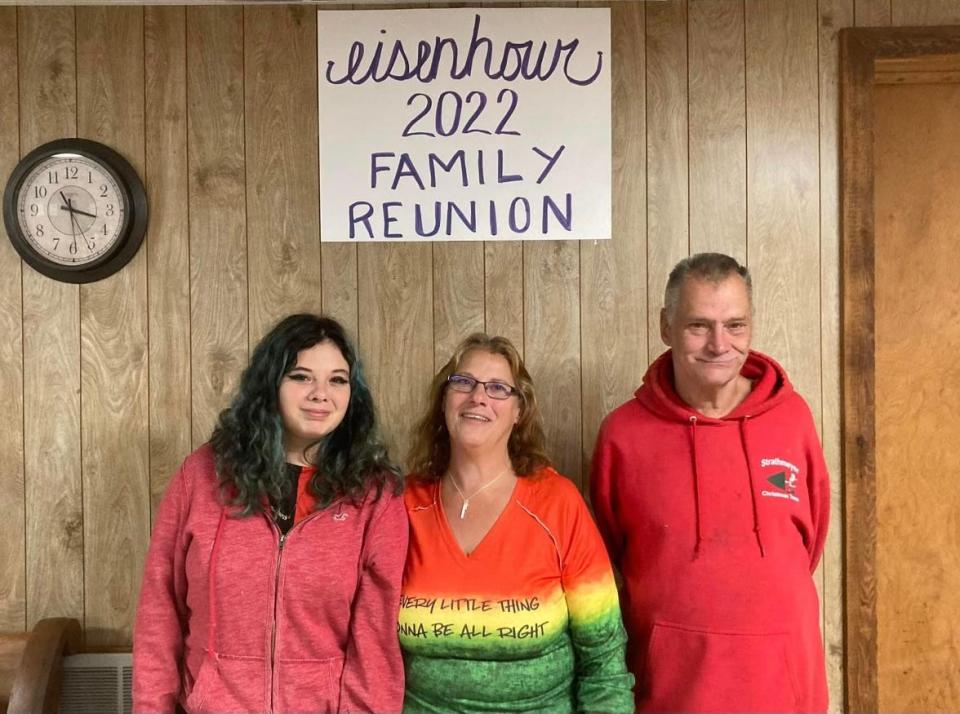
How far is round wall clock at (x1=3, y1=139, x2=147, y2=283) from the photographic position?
1.99m

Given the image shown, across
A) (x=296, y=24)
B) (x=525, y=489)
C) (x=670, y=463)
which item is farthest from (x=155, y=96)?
(x=670, y=463)

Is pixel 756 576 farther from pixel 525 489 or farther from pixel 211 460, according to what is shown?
pixel 211 460

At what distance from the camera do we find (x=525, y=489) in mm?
1660

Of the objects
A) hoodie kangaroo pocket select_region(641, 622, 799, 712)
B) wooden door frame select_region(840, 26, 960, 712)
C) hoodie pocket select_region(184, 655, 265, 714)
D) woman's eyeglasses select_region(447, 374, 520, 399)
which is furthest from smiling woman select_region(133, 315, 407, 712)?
wooden door frame select_region(840, 26, 960, 712)

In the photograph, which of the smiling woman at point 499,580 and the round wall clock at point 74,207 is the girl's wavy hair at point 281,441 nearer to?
the smiling woman at point 499,580

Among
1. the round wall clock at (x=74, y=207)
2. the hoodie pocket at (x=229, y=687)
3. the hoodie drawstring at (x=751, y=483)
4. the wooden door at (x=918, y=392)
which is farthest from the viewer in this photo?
the wooden door at (x=918, y=392)

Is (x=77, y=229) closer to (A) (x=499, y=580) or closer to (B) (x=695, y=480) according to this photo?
(A) (x=499, y=580)

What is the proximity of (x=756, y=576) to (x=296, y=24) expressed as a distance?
162 centimetres

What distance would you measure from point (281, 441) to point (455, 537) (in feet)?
1.26

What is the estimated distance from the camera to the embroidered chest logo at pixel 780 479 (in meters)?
1.66

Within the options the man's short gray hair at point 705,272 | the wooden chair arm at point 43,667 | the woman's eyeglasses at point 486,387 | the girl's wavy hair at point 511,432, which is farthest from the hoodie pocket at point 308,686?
the man's short gray hair at point 705,272

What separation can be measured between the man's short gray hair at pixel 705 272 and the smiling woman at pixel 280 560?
0.67 metres

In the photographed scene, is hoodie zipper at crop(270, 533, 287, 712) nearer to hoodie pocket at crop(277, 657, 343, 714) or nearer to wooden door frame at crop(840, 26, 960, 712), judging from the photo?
hoodie pocket at crop(277, 657, 343, 714)

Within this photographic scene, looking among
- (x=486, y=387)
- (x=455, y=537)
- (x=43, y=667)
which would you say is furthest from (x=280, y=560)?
(x=43, y=667)
